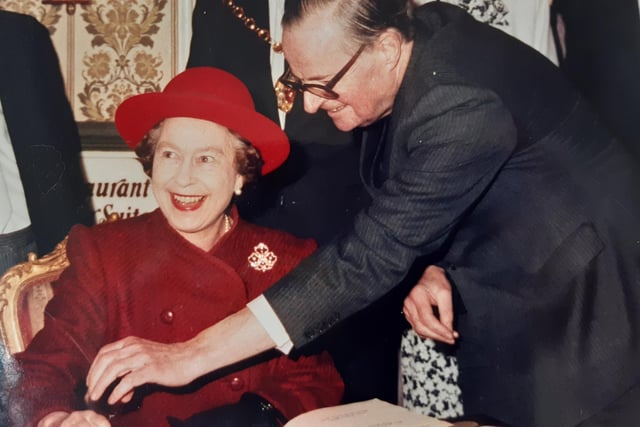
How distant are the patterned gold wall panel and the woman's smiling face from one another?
140 millimetres

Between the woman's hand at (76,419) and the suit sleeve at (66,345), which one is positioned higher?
the suit sleeve at (66,345)

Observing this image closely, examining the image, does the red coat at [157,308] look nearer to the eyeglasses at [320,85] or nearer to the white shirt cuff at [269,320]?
the white shirt cuff at [269,320]

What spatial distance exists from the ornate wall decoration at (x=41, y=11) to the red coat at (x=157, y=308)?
17.1 inches

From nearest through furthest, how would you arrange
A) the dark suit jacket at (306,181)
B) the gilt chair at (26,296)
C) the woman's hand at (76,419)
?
the woman's hand at (76,419), the gilt chair at (26,296), the dark suit jacket at (306,181)

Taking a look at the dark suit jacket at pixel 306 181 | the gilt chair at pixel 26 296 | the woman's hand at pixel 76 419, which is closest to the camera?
the woman's hand at pixel 76 419

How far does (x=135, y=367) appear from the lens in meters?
1.43

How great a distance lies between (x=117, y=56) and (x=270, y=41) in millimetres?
319

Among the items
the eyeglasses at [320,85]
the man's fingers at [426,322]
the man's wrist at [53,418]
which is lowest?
the man's wrist at [53,418]

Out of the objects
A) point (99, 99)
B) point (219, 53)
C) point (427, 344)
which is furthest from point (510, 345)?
point (99, 99)

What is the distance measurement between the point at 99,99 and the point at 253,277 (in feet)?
1.60

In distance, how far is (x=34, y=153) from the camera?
156 cm

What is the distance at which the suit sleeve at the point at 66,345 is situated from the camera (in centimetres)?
142

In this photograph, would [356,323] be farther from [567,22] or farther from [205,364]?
[567,22]

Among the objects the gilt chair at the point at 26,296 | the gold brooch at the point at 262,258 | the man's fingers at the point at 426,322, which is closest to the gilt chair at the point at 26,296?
the gilt chair at the point at 26,296
